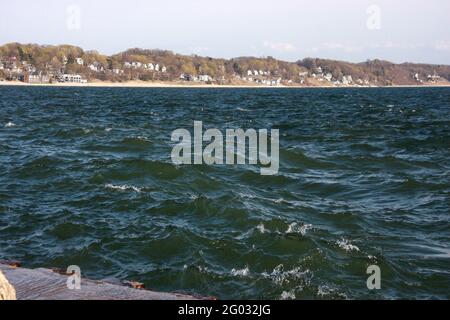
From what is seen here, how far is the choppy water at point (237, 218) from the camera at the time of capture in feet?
32.0

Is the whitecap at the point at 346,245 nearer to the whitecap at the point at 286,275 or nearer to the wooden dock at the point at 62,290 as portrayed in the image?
the whitecap at the point at 286,275

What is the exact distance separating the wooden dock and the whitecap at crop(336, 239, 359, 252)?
4654mm

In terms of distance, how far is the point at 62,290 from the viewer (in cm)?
750

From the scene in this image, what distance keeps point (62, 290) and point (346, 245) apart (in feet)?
21.2

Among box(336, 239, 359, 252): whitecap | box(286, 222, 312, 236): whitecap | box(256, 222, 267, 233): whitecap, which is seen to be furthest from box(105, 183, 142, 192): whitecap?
box(336, 239, 359, 252): whitecap

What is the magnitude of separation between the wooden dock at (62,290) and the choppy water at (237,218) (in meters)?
1.29

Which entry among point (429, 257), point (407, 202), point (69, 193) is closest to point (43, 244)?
point (69, 193)

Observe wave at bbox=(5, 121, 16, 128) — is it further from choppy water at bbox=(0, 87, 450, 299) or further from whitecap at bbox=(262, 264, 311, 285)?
whitecap at bbox=(262, 264, 311, 285)

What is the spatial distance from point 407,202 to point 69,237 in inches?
387

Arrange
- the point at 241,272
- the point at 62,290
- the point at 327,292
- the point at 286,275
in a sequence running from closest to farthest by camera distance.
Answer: the point at 62,290, the point at 327,292, the point at 286,275, the point at 241,272

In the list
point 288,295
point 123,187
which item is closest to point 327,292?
point 288,295

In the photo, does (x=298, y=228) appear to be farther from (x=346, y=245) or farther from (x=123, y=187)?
(x=123, y=187)

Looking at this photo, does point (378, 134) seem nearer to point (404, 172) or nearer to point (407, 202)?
point (404, 172)

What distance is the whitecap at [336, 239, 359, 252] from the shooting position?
11109 millimetres
